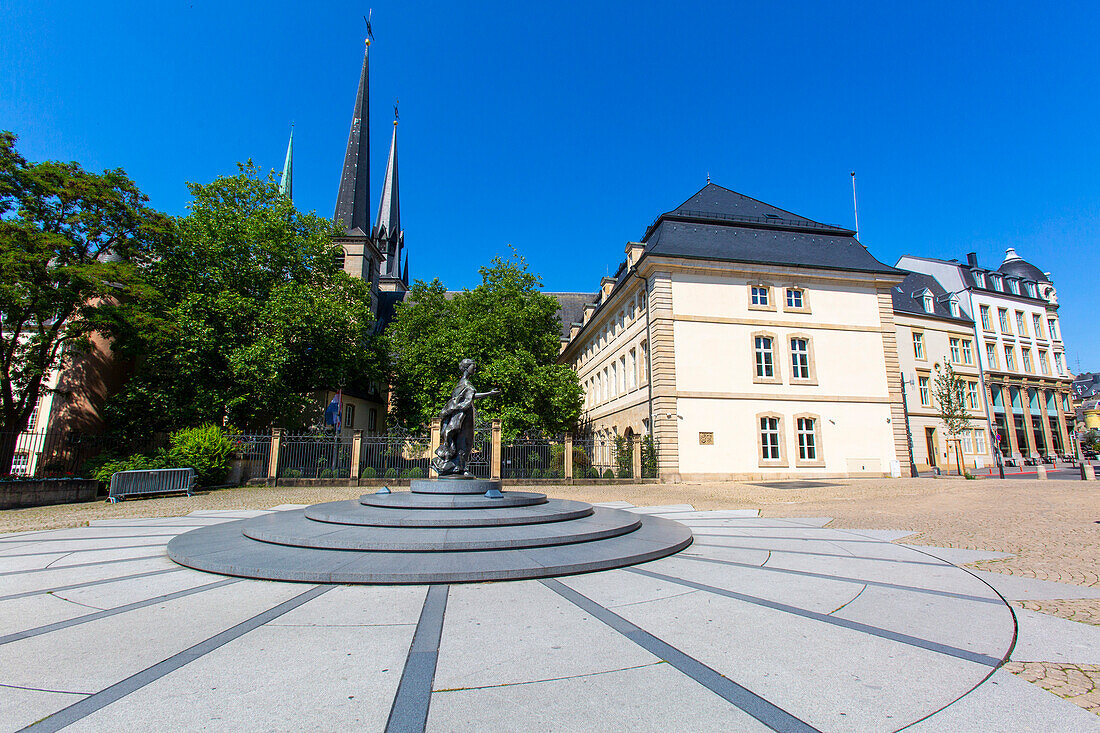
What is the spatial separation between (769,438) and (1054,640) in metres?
21.5

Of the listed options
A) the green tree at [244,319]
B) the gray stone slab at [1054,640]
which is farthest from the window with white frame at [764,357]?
the gray stone slab at [1054,640]

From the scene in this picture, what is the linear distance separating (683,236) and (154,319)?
76.2ft

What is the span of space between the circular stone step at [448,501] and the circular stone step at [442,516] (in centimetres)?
10

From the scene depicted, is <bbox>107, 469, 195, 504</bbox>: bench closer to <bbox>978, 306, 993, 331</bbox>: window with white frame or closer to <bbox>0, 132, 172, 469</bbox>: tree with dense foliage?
<bbox>0, 132, 172, 469</bbox>: tree with dense foliage

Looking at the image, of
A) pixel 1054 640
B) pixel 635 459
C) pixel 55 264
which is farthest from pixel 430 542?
pixel 55 264

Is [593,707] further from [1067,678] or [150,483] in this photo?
[150,483]

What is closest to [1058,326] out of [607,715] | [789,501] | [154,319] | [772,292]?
[772,292]

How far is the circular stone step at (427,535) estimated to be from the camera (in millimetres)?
6191

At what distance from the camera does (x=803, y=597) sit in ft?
15.1

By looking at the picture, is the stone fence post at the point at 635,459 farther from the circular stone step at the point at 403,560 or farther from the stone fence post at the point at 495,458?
the circular stone step at the point at 403,560

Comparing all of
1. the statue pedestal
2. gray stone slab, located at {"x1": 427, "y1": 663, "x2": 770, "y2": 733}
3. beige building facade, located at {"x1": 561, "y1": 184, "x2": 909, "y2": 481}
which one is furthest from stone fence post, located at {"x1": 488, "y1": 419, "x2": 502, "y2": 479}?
gray stone slab, located at {"x1": 427, "y1": 663, "x2": 770, "y2": 733}

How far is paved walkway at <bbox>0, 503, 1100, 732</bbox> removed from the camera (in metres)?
2.49

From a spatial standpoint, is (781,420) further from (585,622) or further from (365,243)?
(365,243)

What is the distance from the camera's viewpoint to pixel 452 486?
31.0 ft
